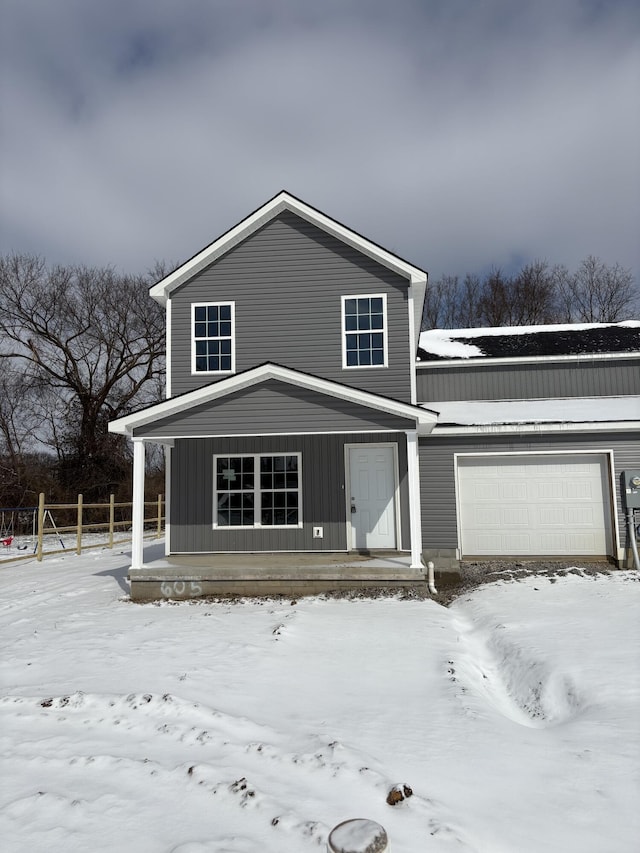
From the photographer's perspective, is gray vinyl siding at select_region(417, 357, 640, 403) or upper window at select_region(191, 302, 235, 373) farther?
gray vinyl siding at select_region(417, 357, 640, 403)

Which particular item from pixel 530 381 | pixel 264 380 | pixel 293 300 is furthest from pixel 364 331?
pixel 530 381

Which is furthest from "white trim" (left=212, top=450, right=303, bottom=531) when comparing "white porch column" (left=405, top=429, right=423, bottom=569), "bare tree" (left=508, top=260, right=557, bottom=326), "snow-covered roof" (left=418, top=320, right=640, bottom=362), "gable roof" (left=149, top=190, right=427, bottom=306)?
"bare tree" (left=508, top=260, right=557, bottom=326)

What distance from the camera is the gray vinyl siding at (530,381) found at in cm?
1350

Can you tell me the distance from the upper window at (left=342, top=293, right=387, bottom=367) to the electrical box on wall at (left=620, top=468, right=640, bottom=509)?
519cm

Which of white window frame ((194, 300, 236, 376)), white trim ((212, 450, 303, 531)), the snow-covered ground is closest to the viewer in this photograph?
the snow-covered ground

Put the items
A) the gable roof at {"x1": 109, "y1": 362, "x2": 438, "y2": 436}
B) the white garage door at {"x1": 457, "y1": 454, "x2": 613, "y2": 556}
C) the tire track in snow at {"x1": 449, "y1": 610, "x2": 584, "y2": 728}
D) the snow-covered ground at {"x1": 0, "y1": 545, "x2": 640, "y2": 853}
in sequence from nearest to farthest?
1. the snow-covered ground at {"x1": 0, "y1": 545, "x2": 640, "y2": 853}
2. the tire track in snow at {"x1": 449, "y1": 610, "x2": 584, "y2": 728}
3. the gable roof at {"x1": 109, "y1": 362, "x2": 438, "y2": 436}
4. the white garage door at {"x1": 457, "y1": 454, "x2": 613, "y2": 556}

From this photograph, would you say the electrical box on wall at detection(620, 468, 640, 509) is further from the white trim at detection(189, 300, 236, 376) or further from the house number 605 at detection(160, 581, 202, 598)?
the house number 605 at detection(160, 581, 202, 598)

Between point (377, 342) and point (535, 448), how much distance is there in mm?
3847

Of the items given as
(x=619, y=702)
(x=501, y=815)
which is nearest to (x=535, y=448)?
(x=619, y=702)

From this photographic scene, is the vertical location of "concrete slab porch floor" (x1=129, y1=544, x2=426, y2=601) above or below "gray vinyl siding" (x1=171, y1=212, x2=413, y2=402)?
below

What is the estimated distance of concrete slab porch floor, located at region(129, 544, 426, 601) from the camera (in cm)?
984

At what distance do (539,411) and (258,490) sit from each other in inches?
243

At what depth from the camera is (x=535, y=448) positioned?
12094 mm

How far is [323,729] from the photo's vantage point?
475cm
